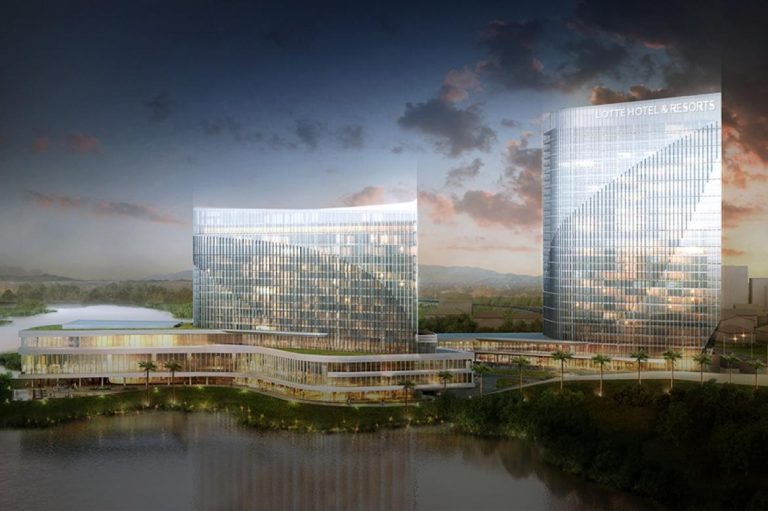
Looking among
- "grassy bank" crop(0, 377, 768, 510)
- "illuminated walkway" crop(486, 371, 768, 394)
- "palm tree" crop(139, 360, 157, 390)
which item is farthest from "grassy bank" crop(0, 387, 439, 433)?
"illuminated walkway" crop(486, 371, 768, 394)

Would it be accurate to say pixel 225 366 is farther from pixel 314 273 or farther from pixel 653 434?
pixel 653 434

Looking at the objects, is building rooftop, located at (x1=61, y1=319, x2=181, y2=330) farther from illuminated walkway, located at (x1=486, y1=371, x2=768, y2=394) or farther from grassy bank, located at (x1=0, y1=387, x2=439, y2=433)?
illuminated walkway, located at (x1=486, y1=371, x2=768, y2=394)

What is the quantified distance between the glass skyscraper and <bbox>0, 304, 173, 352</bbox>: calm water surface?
24879 mm

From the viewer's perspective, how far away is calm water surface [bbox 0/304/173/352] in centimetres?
10838

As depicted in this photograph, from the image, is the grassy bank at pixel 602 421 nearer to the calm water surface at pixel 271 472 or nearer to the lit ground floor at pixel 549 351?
the calm water surface at pixel 271 472

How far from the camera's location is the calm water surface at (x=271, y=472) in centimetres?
5038

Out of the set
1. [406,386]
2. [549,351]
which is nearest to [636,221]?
[549,351]

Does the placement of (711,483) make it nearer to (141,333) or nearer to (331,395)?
(331,395)

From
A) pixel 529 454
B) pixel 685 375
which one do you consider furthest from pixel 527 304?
pixel 529 454

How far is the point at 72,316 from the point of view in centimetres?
12119

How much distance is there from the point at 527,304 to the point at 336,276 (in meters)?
68.5

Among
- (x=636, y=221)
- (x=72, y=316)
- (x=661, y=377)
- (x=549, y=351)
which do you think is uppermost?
(x=636, y=221)

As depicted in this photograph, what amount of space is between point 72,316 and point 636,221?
8772 cm

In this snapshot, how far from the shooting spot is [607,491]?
52.7 metres
